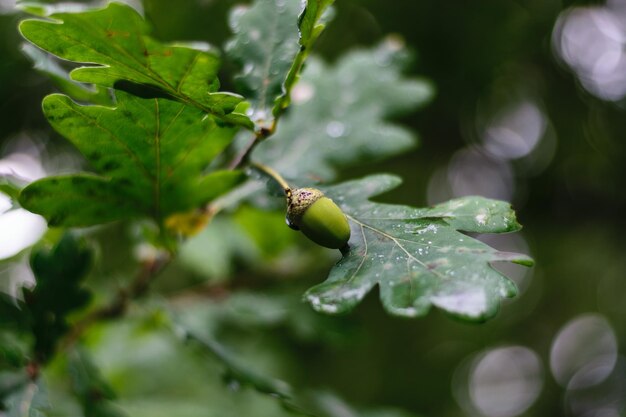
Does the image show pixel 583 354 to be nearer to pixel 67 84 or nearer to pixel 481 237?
pixel 481 237

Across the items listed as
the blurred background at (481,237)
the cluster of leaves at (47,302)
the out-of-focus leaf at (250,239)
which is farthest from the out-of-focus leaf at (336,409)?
the cluster of leaves at (47,302)

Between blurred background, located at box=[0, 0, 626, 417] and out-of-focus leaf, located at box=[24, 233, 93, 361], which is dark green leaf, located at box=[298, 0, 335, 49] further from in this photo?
blurred background, located at box=[0, 0, 626, 417]

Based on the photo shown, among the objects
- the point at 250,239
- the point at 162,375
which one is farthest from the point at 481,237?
the point at 162,375

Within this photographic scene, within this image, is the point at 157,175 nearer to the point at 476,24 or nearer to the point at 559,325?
the point at 476,24

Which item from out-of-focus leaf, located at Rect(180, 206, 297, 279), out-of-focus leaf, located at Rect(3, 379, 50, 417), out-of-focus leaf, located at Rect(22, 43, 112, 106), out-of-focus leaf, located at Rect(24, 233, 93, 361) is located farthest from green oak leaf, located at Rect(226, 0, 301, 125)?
out-of-focus leaf, located at Rect(180, 206, 297, 279)

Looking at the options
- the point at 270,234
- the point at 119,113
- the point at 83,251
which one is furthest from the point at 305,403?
the point at 119,113

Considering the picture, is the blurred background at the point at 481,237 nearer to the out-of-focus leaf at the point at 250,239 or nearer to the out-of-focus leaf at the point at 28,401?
the out-of-focus leaf at the point at 250,239
